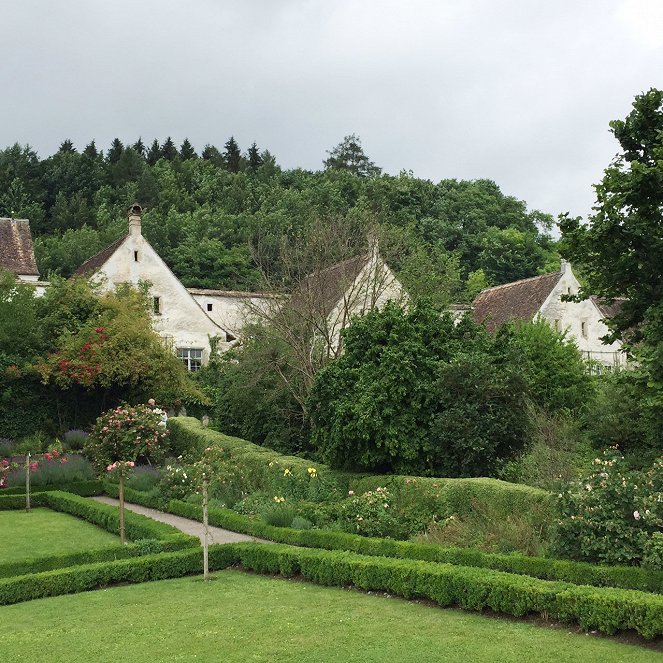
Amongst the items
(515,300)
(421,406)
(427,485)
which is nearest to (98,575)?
(427,485)

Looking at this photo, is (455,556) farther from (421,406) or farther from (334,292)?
(334,292)

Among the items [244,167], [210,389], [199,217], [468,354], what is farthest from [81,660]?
[244,167]

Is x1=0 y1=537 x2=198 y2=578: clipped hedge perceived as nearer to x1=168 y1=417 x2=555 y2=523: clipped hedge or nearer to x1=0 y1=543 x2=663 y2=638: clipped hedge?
x1=0 y1=543 x2=663 y2=638: clipped hedge

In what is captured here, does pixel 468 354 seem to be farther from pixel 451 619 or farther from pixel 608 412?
pixel 451 619

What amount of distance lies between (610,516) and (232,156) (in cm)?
9119

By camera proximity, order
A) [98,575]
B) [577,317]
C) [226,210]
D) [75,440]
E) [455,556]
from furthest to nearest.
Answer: [226,210] < [577,317] < [75,440] < [98,575] < [455,556]

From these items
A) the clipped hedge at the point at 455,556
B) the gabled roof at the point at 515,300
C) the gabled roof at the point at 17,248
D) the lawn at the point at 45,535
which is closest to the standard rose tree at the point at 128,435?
the lawn at the point at 45,535

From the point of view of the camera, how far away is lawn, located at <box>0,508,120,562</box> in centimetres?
1781

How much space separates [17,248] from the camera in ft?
132

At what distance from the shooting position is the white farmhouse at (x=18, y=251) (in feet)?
128

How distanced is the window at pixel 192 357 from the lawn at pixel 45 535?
18618 millimetres

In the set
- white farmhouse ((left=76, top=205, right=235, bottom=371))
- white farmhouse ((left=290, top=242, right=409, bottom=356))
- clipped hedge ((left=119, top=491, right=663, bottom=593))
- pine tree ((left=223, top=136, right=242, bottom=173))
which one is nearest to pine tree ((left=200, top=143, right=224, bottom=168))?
pine tree ((left=223, top=136, right=242, bottom=173))

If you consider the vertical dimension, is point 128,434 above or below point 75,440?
above

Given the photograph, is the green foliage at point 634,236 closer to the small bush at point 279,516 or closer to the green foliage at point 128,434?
the small bush at point 279,516
